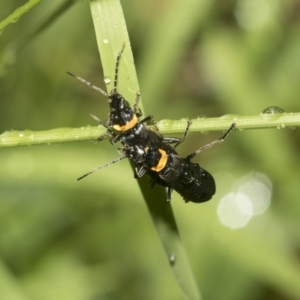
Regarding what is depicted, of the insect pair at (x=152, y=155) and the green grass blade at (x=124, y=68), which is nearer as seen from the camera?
the green grass blade at (x=124, y=68)

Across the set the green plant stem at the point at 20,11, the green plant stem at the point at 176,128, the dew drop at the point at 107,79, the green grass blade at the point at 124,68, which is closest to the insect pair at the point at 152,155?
the green grass blade at the point at 124,68

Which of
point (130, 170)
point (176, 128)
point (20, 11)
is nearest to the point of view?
point (20, 11)

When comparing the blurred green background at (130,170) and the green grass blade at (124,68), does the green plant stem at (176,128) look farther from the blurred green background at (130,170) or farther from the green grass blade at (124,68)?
the blurred green background at (130,170)

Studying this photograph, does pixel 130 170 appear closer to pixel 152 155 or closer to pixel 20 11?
pixel 152 155

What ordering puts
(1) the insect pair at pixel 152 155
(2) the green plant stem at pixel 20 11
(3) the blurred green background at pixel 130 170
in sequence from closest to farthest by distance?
1. (2) the green plant stem at pixel 20 11
2. (1) the insect pair at pixel 152 155
3. (3) the blurred green background at pixel 130 170

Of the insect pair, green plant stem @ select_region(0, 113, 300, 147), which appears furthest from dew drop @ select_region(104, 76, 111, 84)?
the insect pair

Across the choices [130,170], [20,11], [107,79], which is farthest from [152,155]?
[20,11]
